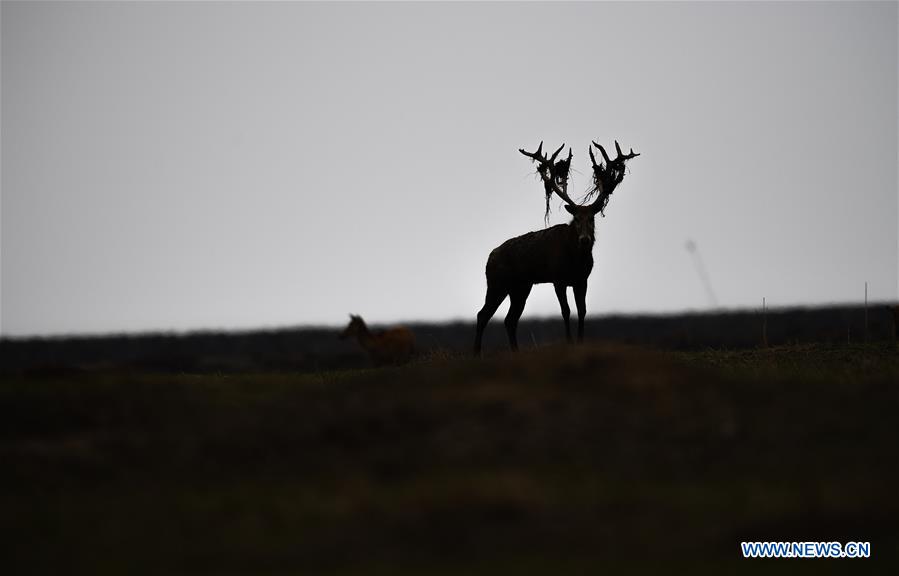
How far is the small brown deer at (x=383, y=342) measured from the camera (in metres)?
28.4

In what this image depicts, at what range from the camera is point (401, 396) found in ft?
31.0

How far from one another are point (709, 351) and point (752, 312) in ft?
247

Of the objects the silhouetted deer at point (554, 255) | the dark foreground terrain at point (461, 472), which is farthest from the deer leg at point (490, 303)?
the dark foreground terrain at point (461, 472)

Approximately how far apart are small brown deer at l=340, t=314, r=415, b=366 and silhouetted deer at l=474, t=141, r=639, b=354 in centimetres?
950

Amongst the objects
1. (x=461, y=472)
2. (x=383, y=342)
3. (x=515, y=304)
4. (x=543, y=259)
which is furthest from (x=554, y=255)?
(x=383, y=342)

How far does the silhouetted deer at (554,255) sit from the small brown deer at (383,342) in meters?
9.50

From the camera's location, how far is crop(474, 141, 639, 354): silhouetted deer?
1686 centimetres

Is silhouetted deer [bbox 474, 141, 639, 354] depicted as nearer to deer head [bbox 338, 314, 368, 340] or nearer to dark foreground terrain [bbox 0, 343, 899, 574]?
dark foreground terrain [bbox 0, 343, 899, 574]

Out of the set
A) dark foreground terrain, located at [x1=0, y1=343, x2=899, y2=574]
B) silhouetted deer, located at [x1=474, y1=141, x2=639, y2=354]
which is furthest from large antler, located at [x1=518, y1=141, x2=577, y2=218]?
dark foreground terrain, located at [x1=0, y1=343, x2=899, y2=574]

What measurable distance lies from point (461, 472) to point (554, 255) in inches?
378

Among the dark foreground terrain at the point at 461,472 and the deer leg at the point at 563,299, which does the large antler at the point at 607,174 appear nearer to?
the deer leg at the point at 563,299

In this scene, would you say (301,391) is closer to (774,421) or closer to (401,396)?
→ (401,396)

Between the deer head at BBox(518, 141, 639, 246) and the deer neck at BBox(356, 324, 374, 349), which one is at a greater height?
the deer head at BBox(518, 141, 639, 246)

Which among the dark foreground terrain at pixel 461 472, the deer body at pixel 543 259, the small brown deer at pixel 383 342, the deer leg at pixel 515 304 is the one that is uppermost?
the deer body at pixel 543 259
